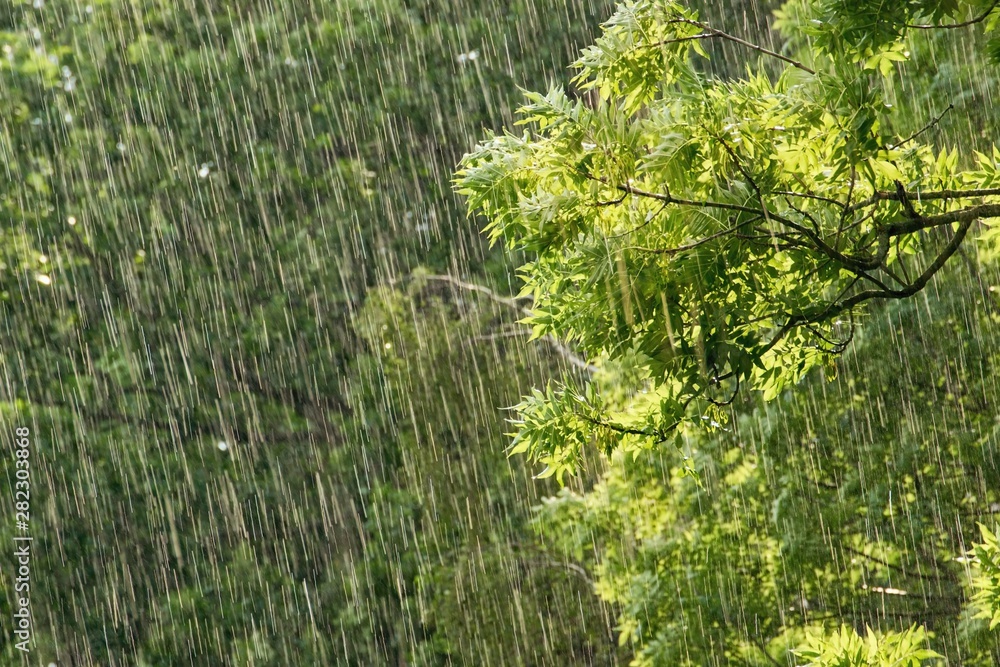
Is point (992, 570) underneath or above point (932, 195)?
underneath

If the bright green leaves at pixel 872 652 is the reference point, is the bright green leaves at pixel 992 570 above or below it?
above

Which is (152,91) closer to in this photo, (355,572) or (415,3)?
(415,3)

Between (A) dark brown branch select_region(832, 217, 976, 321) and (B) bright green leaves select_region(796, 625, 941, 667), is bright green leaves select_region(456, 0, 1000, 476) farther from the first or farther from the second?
(B) bright green leaves select_region(796, 625, 941, 667)

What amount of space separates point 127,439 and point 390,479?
11.2 ft

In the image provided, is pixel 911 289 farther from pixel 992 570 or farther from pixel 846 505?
pixel 846 505

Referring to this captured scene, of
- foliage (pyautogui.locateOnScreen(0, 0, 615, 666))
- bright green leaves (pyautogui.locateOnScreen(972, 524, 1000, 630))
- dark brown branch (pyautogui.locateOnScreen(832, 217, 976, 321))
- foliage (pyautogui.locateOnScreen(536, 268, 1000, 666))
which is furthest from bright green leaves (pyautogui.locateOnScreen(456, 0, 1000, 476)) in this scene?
foliage (pyautogui.locateOnScreen(0, 0, 615, 666))

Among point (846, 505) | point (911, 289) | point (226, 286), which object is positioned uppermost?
point (911, 289)

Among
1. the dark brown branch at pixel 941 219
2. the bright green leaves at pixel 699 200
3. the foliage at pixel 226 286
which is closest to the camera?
the bright green leaves at pixel 699 200

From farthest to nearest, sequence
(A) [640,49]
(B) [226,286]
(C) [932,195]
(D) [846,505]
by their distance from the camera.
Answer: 1. (B) [226,286]
2. (D) [846,505]
3. (A) [640,49]
4. (C) [932,195]

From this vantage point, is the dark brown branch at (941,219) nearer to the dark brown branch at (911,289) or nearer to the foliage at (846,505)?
the dark brown branch at (911,289)

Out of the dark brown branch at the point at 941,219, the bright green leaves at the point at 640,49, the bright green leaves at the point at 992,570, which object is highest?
the bright green leaves at the point at 640,49

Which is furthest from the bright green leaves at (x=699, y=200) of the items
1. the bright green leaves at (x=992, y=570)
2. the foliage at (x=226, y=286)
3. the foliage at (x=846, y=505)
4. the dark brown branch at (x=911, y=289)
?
the foliage at (x=226, y=286)

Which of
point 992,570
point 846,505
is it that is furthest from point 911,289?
point 846,505

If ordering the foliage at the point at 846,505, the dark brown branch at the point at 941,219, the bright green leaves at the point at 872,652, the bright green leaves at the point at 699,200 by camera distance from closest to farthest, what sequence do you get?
the bright green leaves at the point at 699,200, the dark brown branch at the point at 941,219, the bright green leaves at the point at 872,652, the foliage at the point at 846,505
